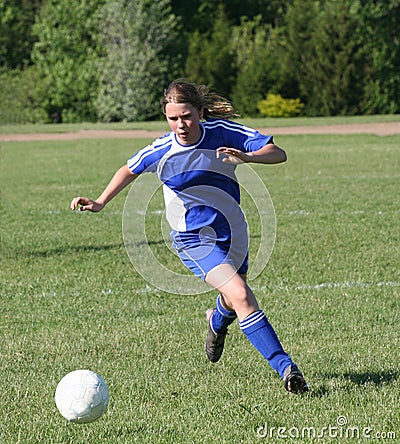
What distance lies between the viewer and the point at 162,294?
6.99 meters

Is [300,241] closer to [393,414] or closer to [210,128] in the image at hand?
[210,128]

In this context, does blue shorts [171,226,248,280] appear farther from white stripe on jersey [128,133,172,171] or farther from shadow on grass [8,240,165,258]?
shadow on grass [8,240,165,258]

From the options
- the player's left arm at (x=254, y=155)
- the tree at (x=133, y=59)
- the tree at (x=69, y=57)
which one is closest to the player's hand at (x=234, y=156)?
the player's left arm at (x=254, y=155)

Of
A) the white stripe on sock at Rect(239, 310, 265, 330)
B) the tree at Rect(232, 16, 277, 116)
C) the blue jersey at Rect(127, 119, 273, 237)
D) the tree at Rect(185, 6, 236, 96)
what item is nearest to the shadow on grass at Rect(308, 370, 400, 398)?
the white stripe on sock at Rect(239, 310, 265, 330)

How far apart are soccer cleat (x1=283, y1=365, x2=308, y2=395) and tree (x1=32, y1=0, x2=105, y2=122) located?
1742 inches

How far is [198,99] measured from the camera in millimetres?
4723

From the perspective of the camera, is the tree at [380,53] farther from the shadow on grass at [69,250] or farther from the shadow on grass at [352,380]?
the shadow on grass at [352,380]

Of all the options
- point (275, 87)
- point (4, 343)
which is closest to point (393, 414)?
point (4, 343)

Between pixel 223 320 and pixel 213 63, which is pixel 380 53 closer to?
pixel 213 63

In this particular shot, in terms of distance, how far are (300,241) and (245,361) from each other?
4.14 metres

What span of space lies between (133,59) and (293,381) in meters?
41.5

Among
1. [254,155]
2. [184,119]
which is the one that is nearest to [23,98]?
[184,119]

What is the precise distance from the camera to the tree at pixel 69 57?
158 ft

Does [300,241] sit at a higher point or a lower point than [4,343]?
lower
